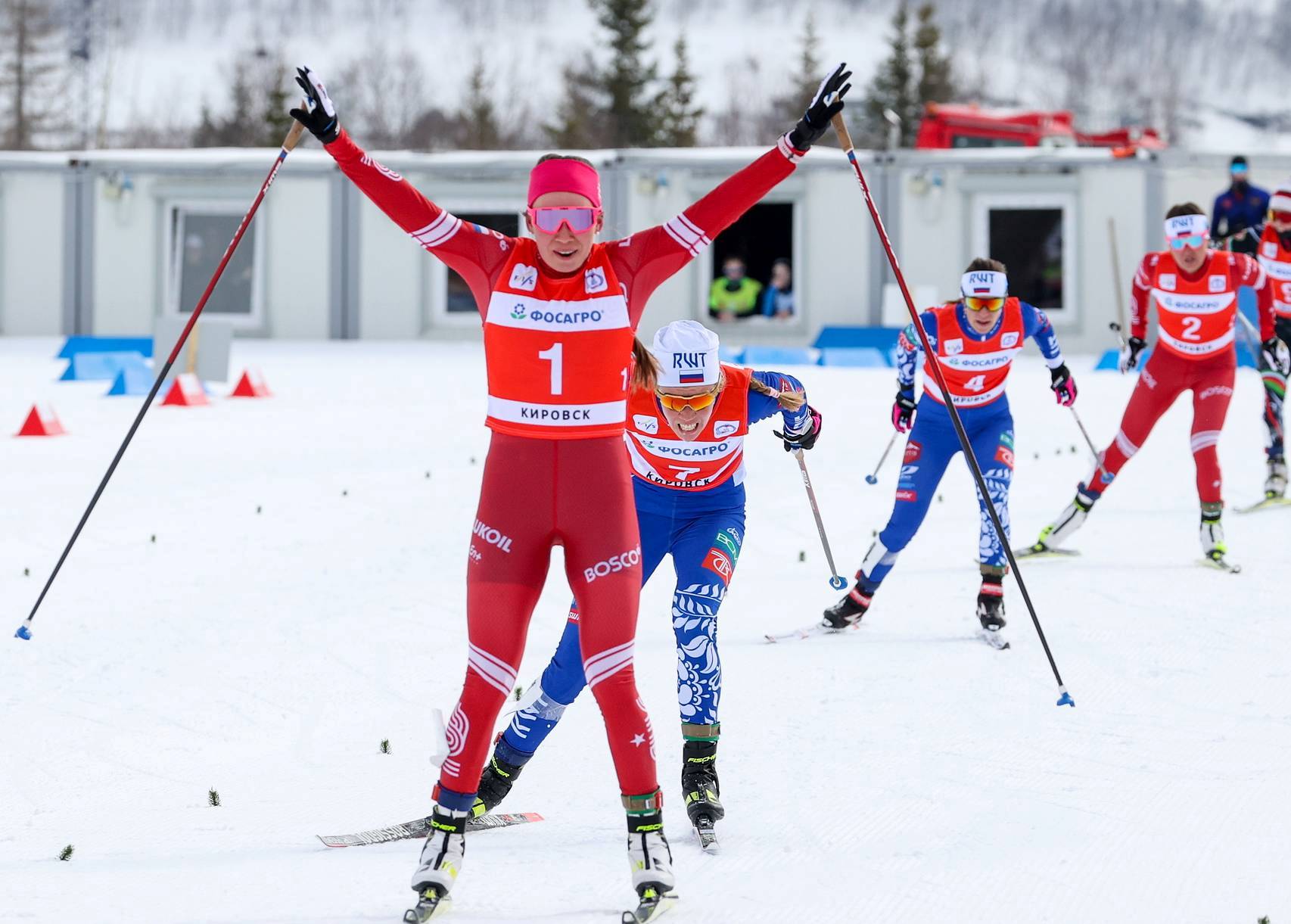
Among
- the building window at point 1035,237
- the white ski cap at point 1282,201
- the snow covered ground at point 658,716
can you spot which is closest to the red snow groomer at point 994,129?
the building window at point 1035,237

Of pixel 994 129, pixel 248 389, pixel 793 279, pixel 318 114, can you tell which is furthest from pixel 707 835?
pixel 994 129

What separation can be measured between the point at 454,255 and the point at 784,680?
3122mm

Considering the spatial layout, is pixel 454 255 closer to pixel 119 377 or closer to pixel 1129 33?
pixel 119 377

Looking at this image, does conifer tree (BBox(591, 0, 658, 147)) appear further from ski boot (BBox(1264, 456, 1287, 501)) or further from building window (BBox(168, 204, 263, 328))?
ski boot (BBox(1264, 456, 1287, 501))

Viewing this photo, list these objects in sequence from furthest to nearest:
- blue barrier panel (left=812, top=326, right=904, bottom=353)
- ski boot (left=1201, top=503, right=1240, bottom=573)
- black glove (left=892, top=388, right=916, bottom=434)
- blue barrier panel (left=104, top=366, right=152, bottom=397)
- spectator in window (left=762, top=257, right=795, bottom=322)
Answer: spectator in window (left=762, top=257, right=795, bottom=322)
blue barrier panel (left=812, top=326, right=904, bottom=353)
blue barrier panel (left=104, top=366, right=152, bottom=397)
ski boot (left=1201, top=503, right=1240, bottom=573)
black glove (left=892, top=388, right=916, bottom=434)

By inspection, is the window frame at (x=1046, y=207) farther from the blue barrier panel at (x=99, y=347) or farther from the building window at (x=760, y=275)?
the blue barrier panel at (x=99, y=347)

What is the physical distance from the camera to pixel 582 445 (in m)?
3.87

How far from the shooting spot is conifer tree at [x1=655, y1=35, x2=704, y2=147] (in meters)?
57.1

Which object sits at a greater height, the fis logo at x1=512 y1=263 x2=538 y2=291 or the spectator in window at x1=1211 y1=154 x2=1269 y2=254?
the spectator in window at x1=1211 y1=154 x2=1269 y2=254

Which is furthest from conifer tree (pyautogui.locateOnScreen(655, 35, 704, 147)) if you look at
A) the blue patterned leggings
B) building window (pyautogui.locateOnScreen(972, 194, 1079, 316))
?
the blue patterned leggings

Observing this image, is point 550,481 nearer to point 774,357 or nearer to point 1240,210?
point 774,357

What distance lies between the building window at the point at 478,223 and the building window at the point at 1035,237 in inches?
282

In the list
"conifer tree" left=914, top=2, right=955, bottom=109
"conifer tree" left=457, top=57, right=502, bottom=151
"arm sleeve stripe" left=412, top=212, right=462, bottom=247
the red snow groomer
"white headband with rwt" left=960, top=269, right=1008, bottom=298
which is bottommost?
"arm sleeve stripe" left=412, top=212, right=462, bottom=247

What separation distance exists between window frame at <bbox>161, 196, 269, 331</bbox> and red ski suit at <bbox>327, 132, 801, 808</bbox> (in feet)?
66.5
